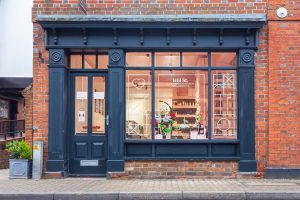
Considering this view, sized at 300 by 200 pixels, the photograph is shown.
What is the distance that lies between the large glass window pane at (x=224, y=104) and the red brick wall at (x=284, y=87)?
92 centimetres

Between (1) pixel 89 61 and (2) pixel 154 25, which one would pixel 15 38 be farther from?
(2) pixel 154 25

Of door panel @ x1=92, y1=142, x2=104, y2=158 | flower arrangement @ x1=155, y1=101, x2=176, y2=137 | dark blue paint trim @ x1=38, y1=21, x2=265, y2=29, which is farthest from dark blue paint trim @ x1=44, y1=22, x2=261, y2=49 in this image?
door panel @ x1=92, y1=142, x2=104, y2=158

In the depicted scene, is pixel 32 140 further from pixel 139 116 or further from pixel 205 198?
pixel 205 198

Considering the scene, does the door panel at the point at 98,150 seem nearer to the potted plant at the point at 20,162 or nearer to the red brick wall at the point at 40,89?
the red brick wall at the point at 40,89

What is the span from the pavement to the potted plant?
263 millimetres

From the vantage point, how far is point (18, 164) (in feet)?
38.4

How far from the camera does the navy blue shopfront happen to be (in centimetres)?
1162

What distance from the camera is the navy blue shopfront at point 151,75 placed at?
38.1 feet

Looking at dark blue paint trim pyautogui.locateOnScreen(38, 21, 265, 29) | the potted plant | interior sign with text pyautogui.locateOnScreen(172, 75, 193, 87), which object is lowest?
the potted plant

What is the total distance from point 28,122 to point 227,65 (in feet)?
17.5

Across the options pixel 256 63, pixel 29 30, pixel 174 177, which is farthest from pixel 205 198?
pixel 29 30

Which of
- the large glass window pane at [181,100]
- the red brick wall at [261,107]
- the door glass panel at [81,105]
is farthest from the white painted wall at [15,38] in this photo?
the red brick wall at [261,107]

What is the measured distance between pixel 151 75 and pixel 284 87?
3356 mm

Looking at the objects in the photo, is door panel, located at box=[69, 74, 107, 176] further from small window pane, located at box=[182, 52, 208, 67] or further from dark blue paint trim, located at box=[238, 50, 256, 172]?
dark blue paint trim, located at box=[238, 50, 256, 172]
